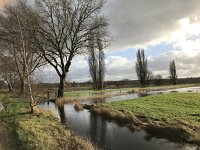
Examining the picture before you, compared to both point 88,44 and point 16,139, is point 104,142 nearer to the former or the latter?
point 16,139

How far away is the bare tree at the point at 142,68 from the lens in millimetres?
100312

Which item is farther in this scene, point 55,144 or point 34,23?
point 34,23

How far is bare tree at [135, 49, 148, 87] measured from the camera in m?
100

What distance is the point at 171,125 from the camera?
59.1 ft

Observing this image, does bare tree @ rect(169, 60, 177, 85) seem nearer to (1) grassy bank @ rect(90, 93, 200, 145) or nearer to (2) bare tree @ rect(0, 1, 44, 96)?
(2) bare tree @ rect(0, 1, 44, 96)

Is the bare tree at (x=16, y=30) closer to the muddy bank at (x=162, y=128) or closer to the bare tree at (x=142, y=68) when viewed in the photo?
the muddy bank at (x=162, y=128)

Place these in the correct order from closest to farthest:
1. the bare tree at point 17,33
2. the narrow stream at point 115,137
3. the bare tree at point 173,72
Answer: the narrow stream at point 115,137
the bare tree at point 17,33
the bare tree at point 173,72

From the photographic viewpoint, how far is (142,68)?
10100cm

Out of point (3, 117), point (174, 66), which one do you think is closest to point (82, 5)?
point (3, 117)

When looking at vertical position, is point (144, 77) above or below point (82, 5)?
below

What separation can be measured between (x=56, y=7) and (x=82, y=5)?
143 inches

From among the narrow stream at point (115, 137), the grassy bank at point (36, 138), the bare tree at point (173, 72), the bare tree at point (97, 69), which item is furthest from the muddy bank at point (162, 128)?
the bare tree at point (173, 72)

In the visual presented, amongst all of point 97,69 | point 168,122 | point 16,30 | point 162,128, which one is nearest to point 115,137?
point 162,128

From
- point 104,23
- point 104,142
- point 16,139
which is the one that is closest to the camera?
point 16,139
